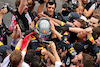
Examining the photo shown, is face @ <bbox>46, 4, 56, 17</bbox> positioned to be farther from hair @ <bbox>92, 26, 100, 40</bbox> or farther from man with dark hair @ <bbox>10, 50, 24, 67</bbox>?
man with dark hair @ <bbox>10, 50, 24, 67</bbox>

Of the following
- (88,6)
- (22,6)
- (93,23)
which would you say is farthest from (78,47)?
(88,6)

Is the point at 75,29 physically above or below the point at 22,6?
below

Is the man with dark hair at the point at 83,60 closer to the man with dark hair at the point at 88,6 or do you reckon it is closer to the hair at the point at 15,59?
the hair at the point at 15,59

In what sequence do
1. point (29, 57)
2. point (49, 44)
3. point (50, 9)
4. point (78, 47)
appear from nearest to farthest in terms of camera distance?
point (29, 57), point (78, 47), point (49, 44), point (50, 9)

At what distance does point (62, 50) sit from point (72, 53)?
0.25 m

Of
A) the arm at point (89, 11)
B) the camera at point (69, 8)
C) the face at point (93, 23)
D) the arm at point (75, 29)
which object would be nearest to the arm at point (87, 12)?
the arm at point (89, 11)

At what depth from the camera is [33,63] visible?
2102 mm

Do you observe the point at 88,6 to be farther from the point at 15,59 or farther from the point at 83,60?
the point at 15,59

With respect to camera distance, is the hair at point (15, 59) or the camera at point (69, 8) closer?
the hair at point (15, 59)

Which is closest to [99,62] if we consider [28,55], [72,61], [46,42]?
[72,61]

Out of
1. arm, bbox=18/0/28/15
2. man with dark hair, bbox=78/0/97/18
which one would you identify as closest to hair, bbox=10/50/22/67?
arm, bbox=18/0/28/15

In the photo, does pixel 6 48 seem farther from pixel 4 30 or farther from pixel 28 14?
pixel 28 14

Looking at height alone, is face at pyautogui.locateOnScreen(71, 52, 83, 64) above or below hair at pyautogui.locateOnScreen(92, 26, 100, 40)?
below

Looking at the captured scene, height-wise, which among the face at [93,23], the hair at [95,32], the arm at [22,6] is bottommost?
the hair at [95,32]
